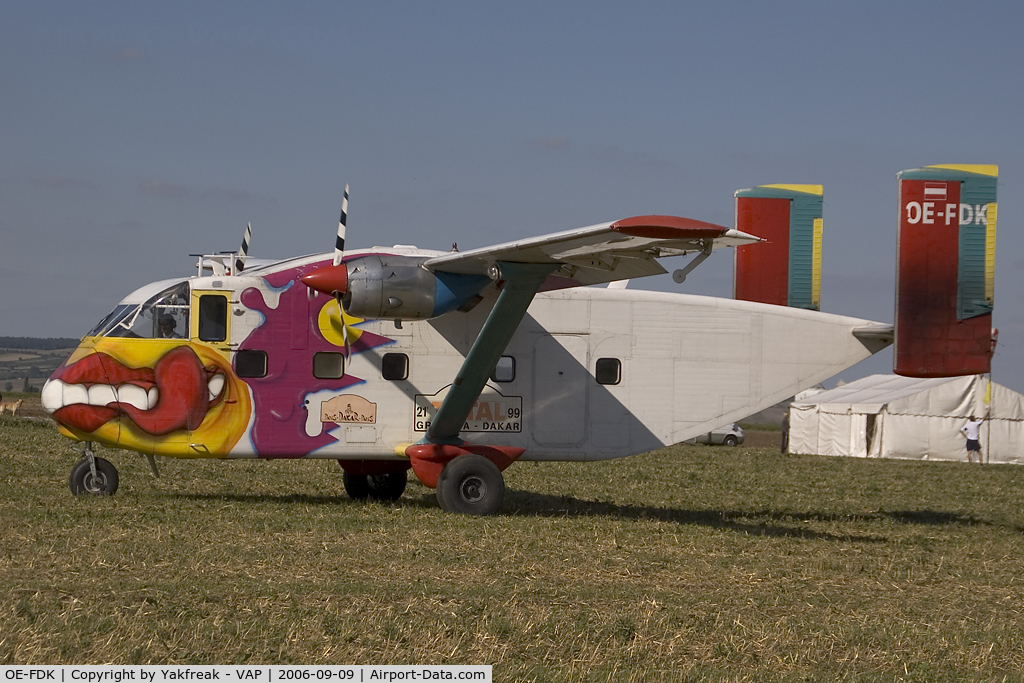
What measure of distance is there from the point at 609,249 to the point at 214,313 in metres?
5.66

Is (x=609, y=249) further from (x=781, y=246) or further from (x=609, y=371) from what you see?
(x=781, y=246)

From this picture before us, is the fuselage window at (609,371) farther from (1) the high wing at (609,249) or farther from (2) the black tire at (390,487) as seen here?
(2) the black tire at (390,487)

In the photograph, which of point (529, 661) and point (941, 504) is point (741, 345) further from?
point (529, 661)

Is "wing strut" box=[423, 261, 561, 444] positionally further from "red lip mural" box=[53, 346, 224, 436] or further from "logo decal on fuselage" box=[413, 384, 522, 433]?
"red lip mural" box=[53, 346, 224, 436]

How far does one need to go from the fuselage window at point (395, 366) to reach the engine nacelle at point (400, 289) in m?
1.53

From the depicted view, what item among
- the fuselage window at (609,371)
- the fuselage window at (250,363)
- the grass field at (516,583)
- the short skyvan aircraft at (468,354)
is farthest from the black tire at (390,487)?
the fuselage window at (609,371)

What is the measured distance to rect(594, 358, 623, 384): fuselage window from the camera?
15.4 metres

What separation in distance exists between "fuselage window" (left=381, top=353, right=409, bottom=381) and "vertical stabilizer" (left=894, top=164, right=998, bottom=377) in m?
6.77

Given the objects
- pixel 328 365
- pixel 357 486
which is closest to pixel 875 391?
pixel 357 486

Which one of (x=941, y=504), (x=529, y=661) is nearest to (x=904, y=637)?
(x=529, y=661)

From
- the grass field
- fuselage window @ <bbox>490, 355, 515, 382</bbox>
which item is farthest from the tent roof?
fuselage window @ <bbox>490, 355, 515, 382</bbox>

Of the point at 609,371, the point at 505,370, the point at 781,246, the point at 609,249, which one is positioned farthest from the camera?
the point at 781,246

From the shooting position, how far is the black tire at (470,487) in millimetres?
14109

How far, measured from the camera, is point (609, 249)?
12469 mm
